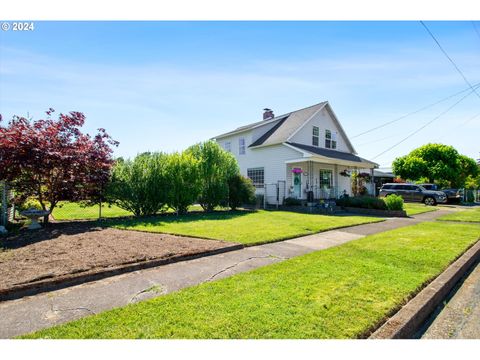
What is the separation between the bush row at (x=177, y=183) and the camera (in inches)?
494

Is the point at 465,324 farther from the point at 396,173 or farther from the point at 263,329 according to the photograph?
the point at 396,173

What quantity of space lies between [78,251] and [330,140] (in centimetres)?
2180

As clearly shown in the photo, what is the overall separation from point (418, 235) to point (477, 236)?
6.10ft

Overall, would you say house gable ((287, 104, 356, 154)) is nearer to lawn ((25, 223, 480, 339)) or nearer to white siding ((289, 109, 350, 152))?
white siding ((289, 109, 350, 152))

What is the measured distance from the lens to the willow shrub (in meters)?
12.3

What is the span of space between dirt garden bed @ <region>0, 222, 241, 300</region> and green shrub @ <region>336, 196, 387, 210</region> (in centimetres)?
1247

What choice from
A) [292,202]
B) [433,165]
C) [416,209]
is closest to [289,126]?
Answer: [292,202]

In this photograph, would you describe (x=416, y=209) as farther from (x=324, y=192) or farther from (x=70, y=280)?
(x=70, y=280)

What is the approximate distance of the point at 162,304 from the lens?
3682 mm

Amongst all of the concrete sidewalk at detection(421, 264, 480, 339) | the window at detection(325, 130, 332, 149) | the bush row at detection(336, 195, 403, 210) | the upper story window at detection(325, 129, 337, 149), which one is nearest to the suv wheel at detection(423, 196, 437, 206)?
the upper story window at detection(325, 129, 337, 149)

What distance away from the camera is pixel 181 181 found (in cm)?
1402

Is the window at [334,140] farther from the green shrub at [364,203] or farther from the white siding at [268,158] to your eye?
the green shrub at [364,203]

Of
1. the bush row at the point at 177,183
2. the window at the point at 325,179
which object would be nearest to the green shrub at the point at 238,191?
the bush row at the point at 177,183
